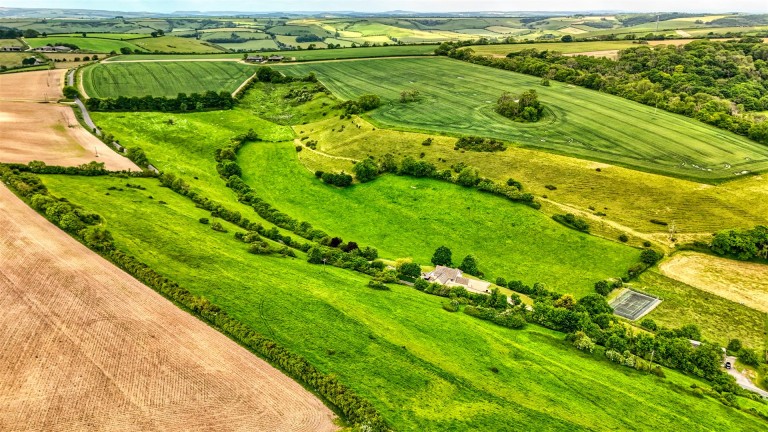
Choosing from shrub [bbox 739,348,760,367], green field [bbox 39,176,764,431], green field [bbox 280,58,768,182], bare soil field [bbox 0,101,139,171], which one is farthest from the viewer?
green field [bbox 280,58,768,182]

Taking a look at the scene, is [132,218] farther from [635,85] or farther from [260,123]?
[635,85]

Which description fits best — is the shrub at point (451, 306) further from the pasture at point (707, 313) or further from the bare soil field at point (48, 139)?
the bare soil field at point (48, 139)

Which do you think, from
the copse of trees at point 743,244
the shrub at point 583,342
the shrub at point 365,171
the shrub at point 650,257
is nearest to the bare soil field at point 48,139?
the shrub at point 365,171

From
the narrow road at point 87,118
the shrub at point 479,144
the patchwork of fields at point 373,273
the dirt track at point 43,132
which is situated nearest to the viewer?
the patchwork of fields at point 373,273

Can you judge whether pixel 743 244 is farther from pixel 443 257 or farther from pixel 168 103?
pixel 168 103

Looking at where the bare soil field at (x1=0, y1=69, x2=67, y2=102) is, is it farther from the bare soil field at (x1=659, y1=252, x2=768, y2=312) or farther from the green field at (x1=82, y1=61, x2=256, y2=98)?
the bare soil field at (x1=659, y1=252, x2=768, y2=312)

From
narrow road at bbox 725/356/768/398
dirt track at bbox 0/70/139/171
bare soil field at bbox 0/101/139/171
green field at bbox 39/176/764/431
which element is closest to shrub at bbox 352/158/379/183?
green field at bbox 39/176/764/431
